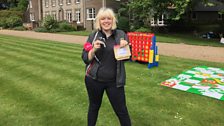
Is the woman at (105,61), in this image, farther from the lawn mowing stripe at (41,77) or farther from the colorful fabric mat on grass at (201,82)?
the colorful fabric mat on grass at (201,82)

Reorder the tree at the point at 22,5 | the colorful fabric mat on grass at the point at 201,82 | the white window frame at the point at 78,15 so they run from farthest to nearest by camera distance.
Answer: the tree at the point at 22,5 < the white window frame at the point at 78,15 < the colorful fabric mat on grass at the point at 201,82

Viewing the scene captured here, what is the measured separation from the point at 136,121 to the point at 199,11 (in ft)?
134

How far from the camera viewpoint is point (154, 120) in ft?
16.4

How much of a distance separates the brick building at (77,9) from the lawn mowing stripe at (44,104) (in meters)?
29.2

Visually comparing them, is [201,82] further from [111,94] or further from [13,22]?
[13,22]

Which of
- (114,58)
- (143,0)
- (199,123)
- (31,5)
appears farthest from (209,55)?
(31,5)

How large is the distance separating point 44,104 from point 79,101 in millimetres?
891

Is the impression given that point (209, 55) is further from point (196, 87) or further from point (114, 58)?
point (114, 58)

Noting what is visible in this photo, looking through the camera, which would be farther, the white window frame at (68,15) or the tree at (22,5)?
the tree at (22,5)

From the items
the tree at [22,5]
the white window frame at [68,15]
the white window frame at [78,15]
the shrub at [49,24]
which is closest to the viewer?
the shrub at [49,24]

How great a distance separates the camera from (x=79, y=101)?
6062 mm

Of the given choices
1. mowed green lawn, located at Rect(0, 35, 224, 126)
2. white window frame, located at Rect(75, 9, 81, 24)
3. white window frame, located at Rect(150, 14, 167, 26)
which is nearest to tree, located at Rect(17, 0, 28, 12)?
white window frame, located at Rect(75, 9, 81, 24)

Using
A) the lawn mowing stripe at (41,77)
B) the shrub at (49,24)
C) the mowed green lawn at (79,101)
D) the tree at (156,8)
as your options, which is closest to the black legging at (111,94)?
the mowed green lawn at (79,101)

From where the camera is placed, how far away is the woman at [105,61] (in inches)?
138
